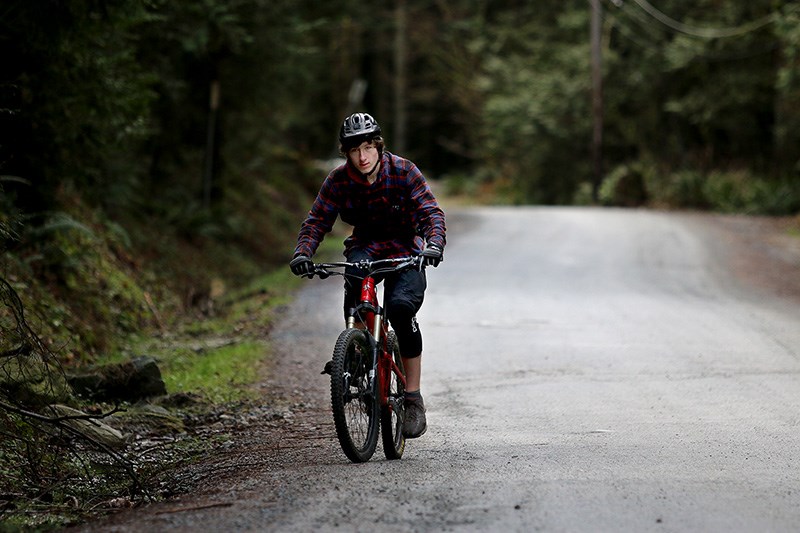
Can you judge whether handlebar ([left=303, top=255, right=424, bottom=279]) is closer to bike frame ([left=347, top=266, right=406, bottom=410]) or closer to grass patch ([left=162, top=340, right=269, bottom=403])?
bike frame ([left=347, top=266, right=406, bottom=410])

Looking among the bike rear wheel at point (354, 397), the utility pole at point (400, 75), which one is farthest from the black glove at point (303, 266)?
the utility pole at point (400, 75)

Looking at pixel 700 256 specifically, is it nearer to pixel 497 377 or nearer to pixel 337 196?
pixel 497 377

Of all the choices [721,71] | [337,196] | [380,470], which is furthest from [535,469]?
[721,71]

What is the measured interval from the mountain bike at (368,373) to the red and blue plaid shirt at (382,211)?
0.26 meters

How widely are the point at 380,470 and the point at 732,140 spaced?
1356 inches

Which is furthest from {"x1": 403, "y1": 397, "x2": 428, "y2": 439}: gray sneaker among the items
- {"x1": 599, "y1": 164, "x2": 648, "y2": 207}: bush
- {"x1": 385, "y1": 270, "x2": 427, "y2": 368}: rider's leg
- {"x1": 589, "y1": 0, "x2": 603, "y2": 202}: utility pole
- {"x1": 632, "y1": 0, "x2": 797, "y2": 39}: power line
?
{"x1": 589, "y1": 0, "x2": 603, "y2": 202}: utility pole

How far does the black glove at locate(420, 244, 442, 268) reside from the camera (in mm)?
6836

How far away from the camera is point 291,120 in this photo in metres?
29.1

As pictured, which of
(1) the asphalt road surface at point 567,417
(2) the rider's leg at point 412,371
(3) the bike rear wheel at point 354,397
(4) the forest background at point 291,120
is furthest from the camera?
(4) the forest background at point 291,120

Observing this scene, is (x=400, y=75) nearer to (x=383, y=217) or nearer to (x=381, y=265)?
(x=383, y=217)

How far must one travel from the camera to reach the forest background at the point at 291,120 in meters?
11.2

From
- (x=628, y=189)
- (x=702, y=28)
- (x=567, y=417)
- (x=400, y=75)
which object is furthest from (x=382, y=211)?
(x=400, y=75)

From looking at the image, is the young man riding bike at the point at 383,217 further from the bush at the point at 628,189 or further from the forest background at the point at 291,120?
the bush at the point at 628,189

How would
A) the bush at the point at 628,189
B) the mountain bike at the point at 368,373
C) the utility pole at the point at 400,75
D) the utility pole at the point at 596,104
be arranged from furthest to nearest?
the utility pole at the point at 400,75 < the utility pole at the point at 596,104 < the bush at the point at 628,189 < the mountain bike at the point at 368,373
